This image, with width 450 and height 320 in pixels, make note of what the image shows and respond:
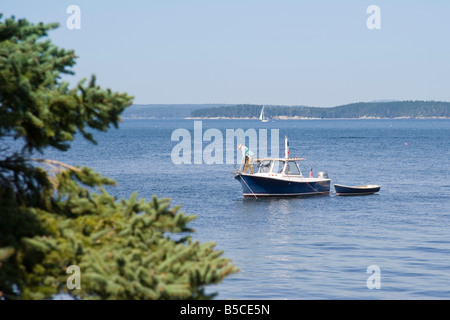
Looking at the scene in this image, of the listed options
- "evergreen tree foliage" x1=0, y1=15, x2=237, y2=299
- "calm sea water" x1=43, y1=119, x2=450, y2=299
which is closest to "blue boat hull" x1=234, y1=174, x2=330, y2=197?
"calm sea water" x1=43, y1=119, x2=450, y2=299

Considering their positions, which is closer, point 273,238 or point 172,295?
point 172,295

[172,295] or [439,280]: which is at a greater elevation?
[172,295]

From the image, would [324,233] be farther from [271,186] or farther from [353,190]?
[353,190]

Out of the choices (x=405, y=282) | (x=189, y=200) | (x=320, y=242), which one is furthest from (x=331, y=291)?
(x=189, y=200)

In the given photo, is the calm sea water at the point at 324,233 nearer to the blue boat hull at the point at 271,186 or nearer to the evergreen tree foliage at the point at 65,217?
the blue boat hull at the point at 271,186

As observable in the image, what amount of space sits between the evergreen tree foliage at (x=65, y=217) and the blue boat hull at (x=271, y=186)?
1613 inches

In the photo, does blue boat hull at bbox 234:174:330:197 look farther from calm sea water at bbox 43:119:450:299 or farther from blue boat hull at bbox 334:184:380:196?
blue boat hull at bbox 334:184:380:196

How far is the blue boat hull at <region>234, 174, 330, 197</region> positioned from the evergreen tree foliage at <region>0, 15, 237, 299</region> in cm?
4096

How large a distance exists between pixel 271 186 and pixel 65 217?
4232cm

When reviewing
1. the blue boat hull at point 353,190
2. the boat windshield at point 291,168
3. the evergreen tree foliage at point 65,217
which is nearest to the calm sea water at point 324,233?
the blue boat hull at point 353,190

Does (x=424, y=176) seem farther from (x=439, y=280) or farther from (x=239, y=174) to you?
(x=439, y=280)

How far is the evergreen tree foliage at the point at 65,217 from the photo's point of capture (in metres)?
7.89
